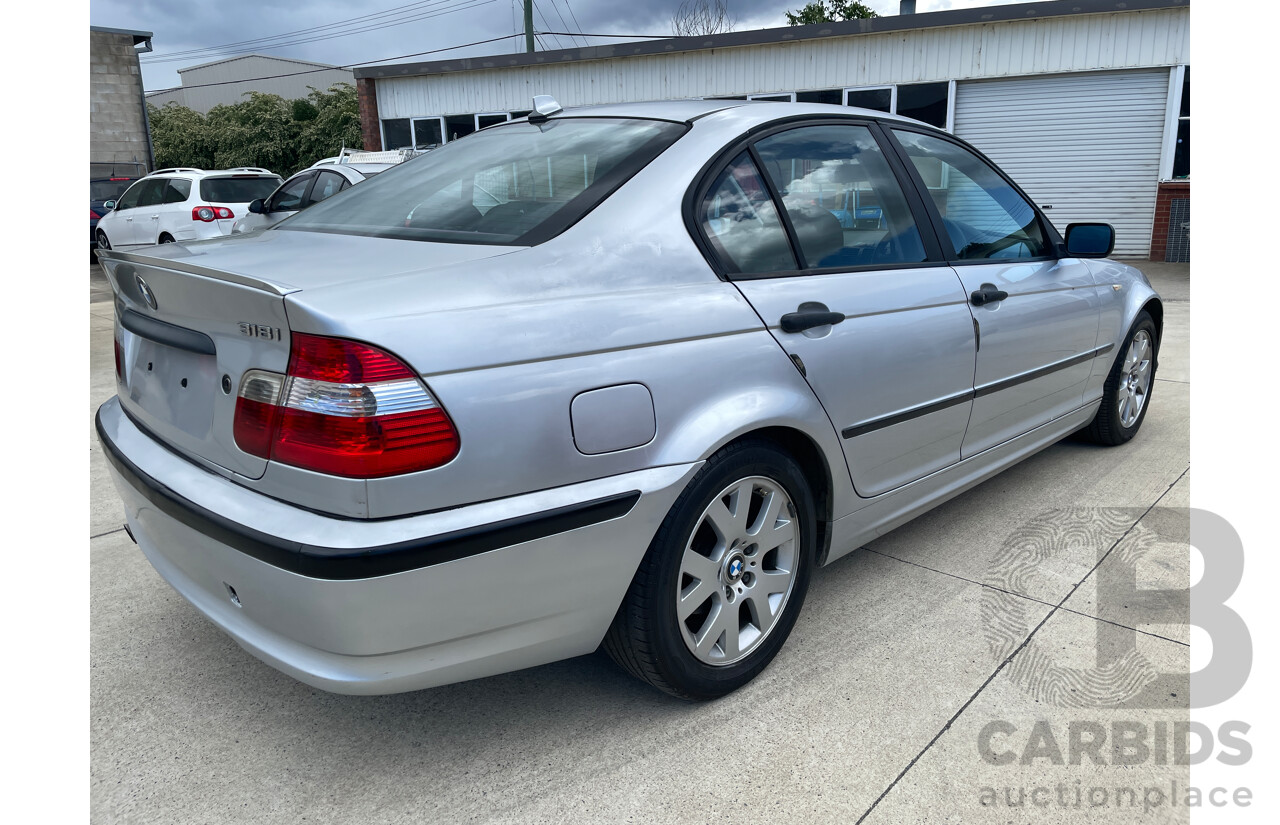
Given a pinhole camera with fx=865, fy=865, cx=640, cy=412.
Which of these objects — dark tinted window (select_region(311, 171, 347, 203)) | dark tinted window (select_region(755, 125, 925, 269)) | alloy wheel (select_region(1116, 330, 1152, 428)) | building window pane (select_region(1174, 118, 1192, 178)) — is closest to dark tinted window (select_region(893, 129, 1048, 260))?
dark tinted window (select_region(755, 125, 925, 269))

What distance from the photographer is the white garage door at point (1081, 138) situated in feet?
43.0

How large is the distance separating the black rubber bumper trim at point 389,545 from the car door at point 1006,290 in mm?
1679

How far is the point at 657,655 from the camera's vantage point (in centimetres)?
209

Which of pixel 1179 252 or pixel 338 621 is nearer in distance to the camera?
pixel 338 621

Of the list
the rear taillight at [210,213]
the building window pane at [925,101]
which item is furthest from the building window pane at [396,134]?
the building window pane at [925,101]

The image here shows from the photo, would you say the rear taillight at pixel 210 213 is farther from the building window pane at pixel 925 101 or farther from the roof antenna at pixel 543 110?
the roof antenna at pixel 543 110

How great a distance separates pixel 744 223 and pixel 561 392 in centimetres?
84

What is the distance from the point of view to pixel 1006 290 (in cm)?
308

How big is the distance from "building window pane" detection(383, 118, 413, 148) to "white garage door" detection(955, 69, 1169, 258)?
11.8 meters

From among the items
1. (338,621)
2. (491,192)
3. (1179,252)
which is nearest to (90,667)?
(338,621)

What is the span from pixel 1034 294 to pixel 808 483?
1406 millimetres

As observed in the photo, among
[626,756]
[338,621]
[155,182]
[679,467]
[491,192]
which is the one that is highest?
[155,182]

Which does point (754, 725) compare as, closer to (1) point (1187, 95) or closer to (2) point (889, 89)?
(2) point (889, 89)

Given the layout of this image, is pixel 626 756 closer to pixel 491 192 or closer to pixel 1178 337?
pixel 491 192
